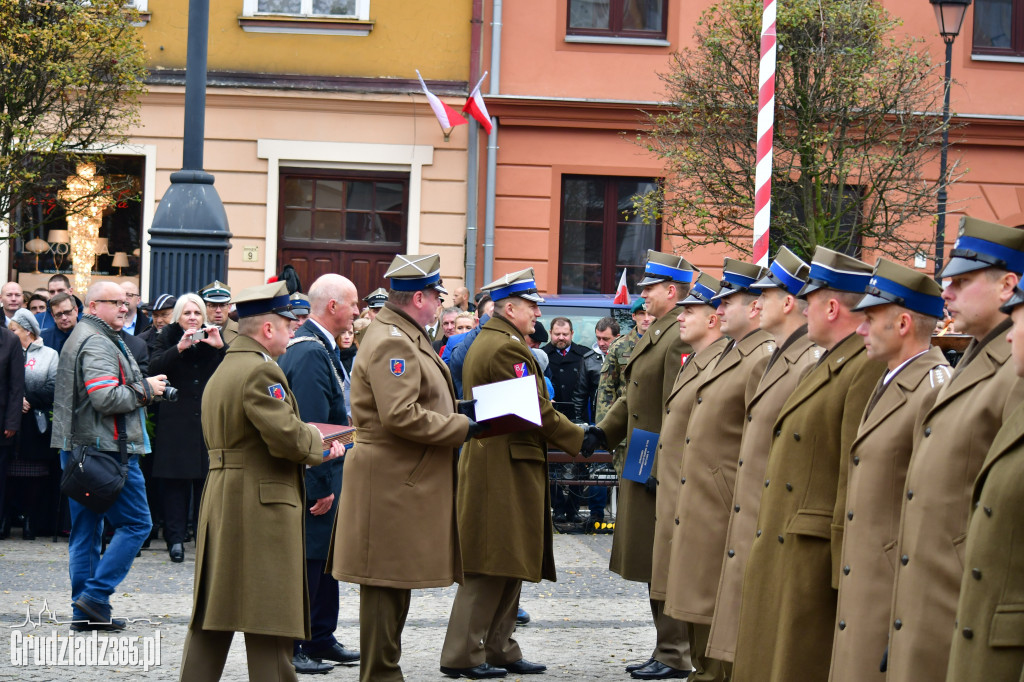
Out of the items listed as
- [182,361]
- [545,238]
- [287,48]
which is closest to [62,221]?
[287,48]

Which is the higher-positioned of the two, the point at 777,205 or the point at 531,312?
the point at 777,205

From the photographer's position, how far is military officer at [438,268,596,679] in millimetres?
7152

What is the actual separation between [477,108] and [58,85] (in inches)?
211

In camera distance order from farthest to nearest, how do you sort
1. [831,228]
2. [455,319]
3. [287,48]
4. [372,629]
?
[287,48] → [831,228] → [455,319] → [372,629]

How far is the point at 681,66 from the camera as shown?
17234 millimetres

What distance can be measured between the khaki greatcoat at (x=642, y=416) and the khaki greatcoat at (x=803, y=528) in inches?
88.1

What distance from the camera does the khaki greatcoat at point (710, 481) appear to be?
6262 mm

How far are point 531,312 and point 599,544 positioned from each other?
15.0ft

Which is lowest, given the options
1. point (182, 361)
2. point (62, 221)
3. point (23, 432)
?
point (23, 432)

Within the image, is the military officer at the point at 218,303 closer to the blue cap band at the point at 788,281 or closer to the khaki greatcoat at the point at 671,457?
the khaki greatcoat at the point at 671,457

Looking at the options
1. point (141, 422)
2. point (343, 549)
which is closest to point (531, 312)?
point (343, 549)

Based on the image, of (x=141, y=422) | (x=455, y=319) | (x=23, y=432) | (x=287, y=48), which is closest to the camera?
(x=141, y=422)

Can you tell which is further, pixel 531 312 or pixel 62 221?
pixel 62 221

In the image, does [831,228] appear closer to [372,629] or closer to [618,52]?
[618,52]
